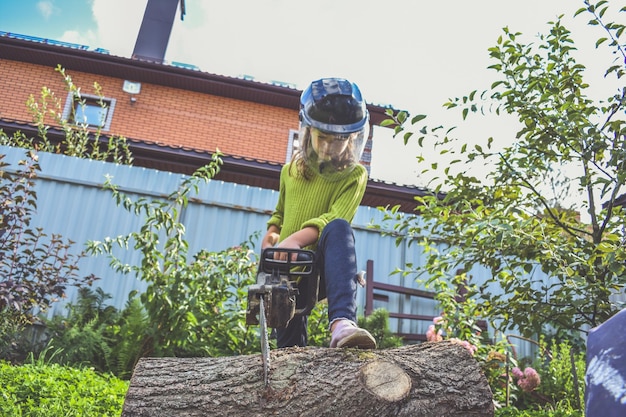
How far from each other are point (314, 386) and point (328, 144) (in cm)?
110

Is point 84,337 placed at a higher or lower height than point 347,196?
lower

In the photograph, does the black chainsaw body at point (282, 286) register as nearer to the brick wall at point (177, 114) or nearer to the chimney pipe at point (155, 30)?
the brick wall at point (177, 114)

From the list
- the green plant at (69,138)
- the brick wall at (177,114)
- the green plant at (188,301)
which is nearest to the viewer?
the green plant at (188,301)

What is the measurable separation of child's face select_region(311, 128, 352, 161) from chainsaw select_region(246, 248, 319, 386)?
0.51 meters

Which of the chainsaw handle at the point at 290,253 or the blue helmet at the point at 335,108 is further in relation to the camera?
the blue helmet at the point at 335,108

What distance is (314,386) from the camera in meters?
1.84

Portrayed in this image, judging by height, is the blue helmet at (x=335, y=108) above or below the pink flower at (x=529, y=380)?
above

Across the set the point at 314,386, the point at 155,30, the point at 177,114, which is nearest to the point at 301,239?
the point at 314,386

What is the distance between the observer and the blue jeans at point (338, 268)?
7.13 feet

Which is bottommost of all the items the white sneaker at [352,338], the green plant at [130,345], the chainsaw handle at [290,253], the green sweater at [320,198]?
the green plant at [130,345]

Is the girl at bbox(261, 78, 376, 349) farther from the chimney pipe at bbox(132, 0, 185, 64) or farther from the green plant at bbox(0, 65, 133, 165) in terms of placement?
the chimney pipe at bbox(132, 0, 185, 64)

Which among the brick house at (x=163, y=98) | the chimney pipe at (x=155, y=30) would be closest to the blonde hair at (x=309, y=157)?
the brick house at (x=163, y=98)

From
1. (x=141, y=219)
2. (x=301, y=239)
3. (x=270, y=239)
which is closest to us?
(x=301, y=239)

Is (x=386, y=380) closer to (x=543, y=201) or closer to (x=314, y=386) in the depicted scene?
(x=314, y=386)
